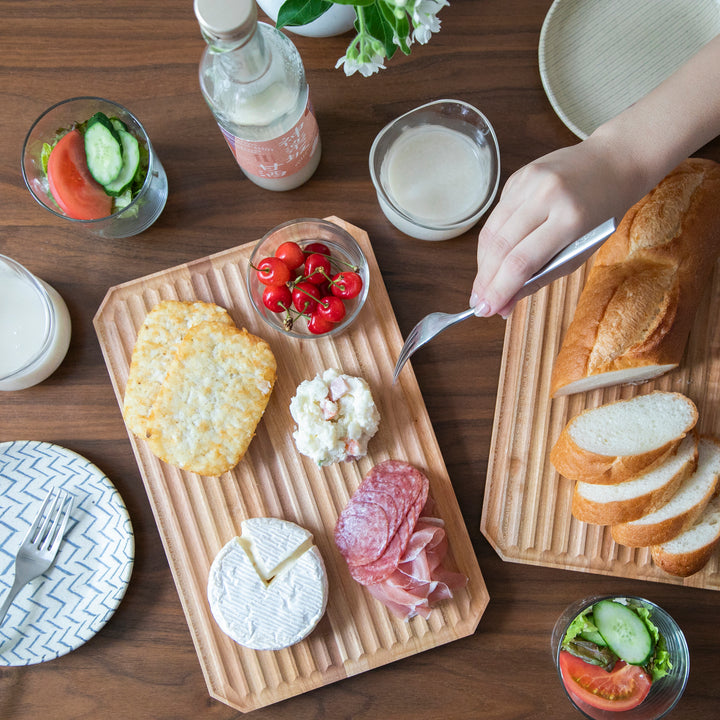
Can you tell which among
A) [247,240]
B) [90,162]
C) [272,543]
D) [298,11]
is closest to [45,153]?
[90,162]

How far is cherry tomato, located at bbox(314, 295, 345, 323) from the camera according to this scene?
1.57 meters

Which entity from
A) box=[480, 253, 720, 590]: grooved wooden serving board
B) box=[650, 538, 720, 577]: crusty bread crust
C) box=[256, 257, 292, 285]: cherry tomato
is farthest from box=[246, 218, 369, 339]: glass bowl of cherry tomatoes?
box=[650, 538, 720, 577]: crusty bread crust

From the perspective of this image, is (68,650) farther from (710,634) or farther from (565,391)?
(710,634)

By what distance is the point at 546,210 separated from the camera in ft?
4.02

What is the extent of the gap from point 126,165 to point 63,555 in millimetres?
1025

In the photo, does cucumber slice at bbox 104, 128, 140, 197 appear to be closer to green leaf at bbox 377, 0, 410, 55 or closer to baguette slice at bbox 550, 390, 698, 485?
green leaf at bbox 377, 0, 410, 55

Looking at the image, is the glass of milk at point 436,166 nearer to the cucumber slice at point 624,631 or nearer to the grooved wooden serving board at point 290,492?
the grooved wooden serving board at point 290,492

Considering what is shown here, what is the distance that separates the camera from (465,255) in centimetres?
170

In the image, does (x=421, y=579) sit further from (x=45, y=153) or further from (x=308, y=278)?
(x=45, y=153)

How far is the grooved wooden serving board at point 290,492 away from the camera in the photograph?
1.66 metres

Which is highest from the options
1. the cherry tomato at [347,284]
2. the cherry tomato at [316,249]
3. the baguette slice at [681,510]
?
the cherry tomato at [316,249]

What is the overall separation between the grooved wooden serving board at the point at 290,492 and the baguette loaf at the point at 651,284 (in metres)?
0.45

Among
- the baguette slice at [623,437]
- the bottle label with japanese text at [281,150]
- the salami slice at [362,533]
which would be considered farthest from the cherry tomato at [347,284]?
the baguette slice at [623,437]

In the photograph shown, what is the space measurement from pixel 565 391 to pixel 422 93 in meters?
0.88
